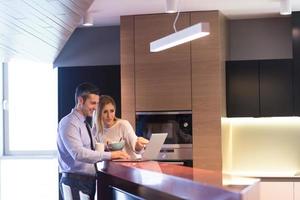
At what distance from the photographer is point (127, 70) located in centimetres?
645

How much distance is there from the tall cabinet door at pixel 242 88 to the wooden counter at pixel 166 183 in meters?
2.45

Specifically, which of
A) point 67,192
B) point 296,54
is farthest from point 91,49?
point 67,192

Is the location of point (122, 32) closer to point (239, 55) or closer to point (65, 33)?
point (65, 33)

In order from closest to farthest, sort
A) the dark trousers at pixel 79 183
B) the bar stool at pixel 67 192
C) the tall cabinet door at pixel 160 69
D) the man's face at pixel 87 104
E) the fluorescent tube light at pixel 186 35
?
the fluorescent tube light at pixel 186 35 → the bar stool at pixel 67 192 → the dark trousers at pixel 79 183 → the man's face at pixel 87 104 → the tall cabinet door at pixel 160 69

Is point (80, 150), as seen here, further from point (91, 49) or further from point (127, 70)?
point (91, 49)

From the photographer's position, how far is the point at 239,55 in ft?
22.7

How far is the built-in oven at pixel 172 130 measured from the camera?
20.6 feet

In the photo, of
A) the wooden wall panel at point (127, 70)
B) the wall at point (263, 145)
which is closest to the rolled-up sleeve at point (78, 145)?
the wooden wall panel at point (127, 70)

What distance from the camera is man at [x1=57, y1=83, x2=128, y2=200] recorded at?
425 centimetres

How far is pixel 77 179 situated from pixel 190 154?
2.13 metres

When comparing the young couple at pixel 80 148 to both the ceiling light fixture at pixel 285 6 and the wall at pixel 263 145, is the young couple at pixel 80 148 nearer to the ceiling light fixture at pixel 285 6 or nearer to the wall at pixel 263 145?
the ceiling light fixture at pixel 285 6

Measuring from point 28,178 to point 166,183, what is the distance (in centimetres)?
475

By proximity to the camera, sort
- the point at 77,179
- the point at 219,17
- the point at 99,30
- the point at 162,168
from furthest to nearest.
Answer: the point at 99,30 < the point at 219,17 < the point at 77,179 < the point at 162,168

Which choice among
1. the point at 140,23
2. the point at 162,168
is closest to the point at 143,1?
the point at 140,23
